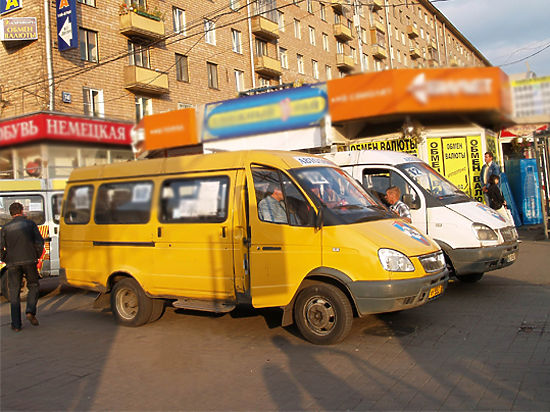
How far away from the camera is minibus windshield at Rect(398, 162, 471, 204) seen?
311 inches

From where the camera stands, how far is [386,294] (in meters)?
5.29

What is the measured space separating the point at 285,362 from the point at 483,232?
391cm

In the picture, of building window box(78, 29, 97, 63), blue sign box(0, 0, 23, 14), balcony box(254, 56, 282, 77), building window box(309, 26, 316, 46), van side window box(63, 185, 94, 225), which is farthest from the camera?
building window box(309, 26, 316, 46)

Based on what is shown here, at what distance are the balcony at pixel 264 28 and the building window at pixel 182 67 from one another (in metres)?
5.80

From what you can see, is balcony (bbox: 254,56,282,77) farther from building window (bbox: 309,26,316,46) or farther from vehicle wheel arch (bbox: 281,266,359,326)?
vehicle wheel arch (bbox: 281,266,359,326)

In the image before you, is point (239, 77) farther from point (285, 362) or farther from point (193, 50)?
point (285, 362)

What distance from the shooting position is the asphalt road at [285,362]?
4164 millimetres

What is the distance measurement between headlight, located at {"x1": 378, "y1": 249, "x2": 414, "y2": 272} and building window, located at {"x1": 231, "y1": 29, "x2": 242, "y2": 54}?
25.0 metres

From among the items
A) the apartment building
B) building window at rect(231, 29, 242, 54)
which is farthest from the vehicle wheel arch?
building window at rect(231, 29, 242, 54)

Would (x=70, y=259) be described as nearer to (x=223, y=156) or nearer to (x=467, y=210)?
(x=223, y=156)

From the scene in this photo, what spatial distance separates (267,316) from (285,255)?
1.80 meters

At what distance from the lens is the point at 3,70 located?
14.5 metres

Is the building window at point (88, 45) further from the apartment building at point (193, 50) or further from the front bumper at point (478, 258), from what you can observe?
the front bumper at point (478, 258)

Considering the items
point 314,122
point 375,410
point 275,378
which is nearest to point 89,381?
point 275,378
